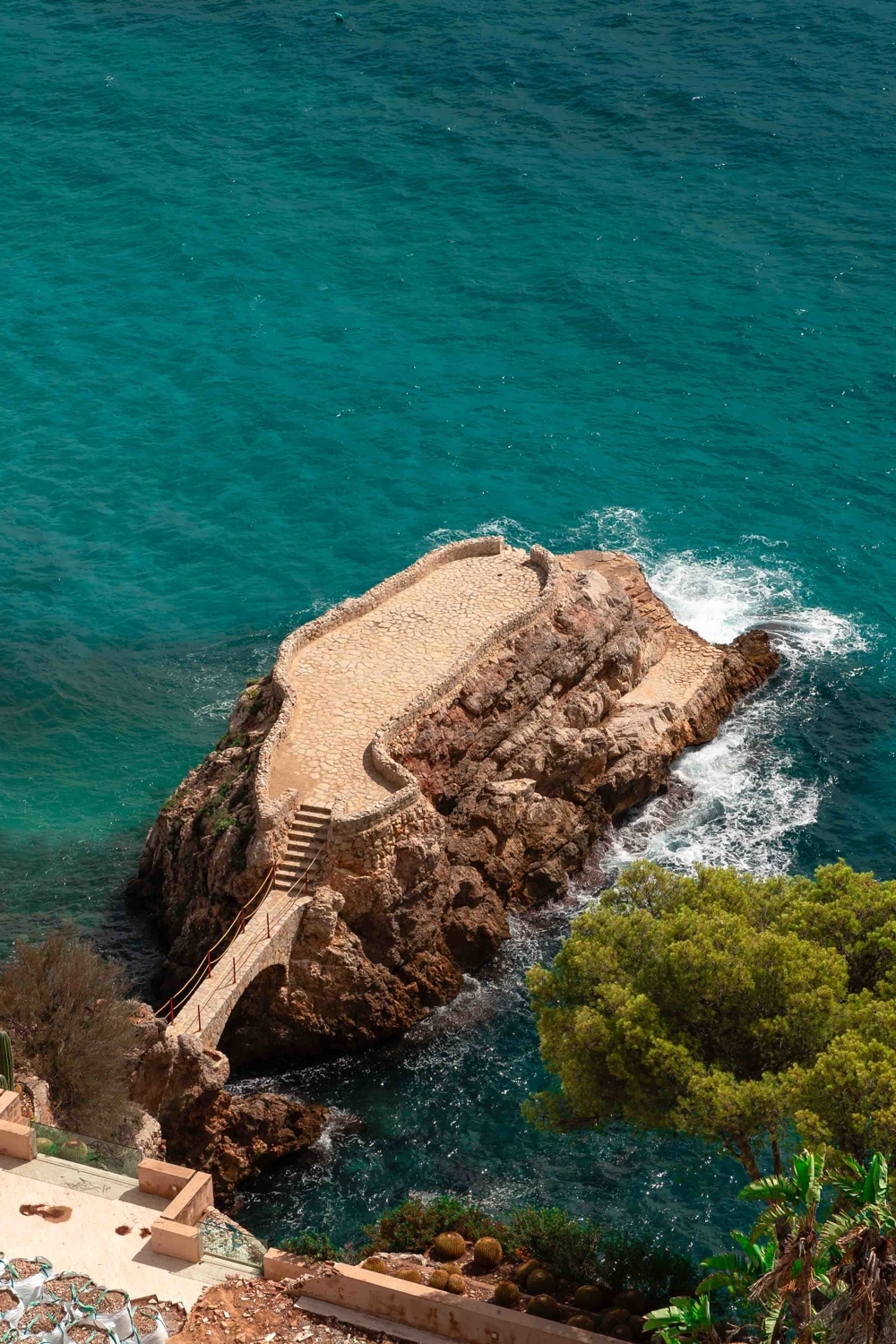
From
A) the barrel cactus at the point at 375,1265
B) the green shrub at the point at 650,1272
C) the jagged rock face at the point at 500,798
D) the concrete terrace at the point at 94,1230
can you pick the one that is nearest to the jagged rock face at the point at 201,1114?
the jagged rock face at the point at 500,798

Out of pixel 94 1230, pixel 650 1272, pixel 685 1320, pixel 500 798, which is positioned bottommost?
pixel 500 798

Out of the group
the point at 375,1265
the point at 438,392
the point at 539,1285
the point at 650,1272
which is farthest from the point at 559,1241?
the point at 438,392

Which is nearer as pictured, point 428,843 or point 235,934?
point 235,934

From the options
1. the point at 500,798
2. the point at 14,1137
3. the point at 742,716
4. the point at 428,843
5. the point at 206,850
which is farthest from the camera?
the point at 742,716

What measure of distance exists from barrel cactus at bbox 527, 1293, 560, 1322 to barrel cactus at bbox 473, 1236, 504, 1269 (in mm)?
2990

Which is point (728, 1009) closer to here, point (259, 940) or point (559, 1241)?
point (559, 1241)

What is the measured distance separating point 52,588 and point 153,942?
2376 cm

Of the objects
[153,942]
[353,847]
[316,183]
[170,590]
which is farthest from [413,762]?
[316,183]

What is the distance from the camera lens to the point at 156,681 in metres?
72.3

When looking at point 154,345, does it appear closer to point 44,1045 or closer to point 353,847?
point 353,847

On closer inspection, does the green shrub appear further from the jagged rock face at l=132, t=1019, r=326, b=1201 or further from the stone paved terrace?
the stone paved terrace

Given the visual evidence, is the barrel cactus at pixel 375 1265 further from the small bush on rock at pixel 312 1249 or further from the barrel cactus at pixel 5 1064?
the barrel cactus at pixel 5 1064

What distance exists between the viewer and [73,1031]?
46125mm

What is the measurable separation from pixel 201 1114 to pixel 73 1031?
4994 mm
